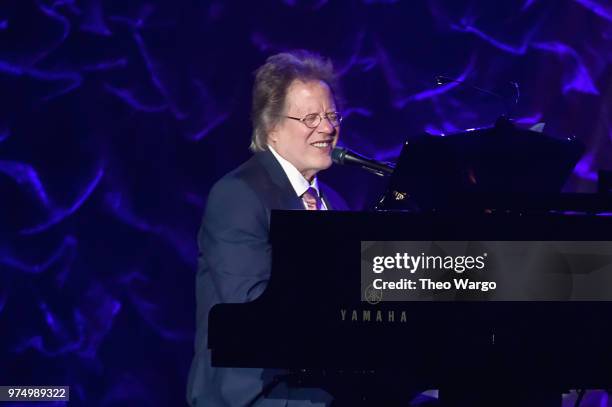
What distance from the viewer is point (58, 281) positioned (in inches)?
128

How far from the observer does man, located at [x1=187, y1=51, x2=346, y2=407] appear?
1.87m

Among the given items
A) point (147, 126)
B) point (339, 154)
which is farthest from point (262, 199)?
point (147, 126)

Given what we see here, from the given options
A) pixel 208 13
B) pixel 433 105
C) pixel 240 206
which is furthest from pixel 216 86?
pixel 240 206

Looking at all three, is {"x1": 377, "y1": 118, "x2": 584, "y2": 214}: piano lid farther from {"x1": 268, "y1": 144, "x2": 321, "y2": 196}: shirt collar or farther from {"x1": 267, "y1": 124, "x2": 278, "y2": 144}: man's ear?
{"x1": 267, "y1": 124, "x2": 278, "y2": 144}: man's ear

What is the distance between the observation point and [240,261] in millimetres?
1841

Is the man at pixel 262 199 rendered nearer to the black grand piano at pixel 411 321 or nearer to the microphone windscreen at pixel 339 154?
the microphone windscreen at pixel 339 154

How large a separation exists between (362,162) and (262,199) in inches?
10.8

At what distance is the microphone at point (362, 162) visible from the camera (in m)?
2.02

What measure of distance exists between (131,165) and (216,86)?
1.52ft

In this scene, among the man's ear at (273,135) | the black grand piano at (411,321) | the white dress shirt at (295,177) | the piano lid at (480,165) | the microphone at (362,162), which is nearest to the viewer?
the black grand piano at (411,321)

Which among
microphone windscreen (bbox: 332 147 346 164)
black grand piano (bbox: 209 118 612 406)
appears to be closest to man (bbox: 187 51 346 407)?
microphone windscreen (bbox: 332 147 346 164)

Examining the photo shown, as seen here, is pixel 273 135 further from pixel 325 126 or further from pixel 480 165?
pixel 480 165

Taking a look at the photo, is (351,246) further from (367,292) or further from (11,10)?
(11,10)

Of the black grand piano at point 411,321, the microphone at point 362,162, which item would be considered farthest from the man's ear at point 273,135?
the black grand piano at point 411,321
